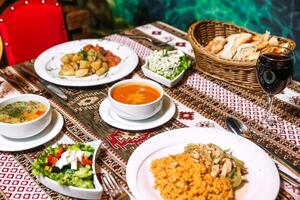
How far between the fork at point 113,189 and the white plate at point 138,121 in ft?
0.84

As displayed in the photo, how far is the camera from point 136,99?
Result: 4.67 ft

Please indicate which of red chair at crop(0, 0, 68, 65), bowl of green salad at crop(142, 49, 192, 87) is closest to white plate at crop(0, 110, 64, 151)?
bowl of green salad at crop(142, 49, 192, 87)

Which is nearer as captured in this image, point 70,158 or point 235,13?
point 70,158

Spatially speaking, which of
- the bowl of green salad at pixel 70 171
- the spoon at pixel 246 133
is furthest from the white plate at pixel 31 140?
the spoon at pixel 246 133

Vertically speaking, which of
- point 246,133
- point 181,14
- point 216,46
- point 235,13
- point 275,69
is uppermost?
point 275,69

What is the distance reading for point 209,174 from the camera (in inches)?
41.7

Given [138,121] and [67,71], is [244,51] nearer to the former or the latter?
[138,121]

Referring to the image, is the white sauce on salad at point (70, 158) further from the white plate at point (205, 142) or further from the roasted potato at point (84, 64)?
the roasted potato at point (84, 64)

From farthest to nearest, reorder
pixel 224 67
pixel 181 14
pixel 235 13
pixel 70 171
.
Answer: pixel 181 14, pixel 235 13, pixel 224 67, pixel 70 171

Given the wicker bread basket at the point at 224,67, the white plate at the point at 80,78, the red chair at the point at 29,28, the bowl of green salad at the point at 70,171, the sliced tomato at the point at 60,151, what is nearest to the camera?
the bowl of green salad at the point at 70,171

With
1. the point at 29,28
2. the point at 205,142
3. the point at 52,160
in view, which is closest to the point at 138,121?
the point at 205,142

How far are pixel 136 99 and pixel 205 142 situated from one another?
1.09 feet

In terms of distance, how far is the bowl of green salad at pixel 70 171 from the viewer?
3.43 feet

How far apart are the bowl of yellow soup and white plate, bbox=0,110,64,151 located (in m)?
0.03
